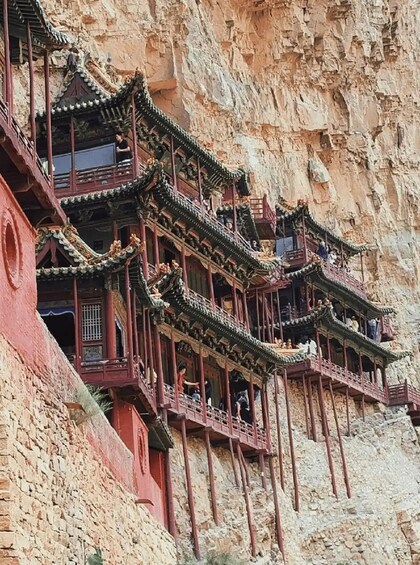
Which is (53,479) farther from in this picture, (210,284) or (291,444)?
(291,444)

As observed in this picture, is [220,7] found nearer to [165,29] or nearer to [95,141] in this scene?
[165,29]

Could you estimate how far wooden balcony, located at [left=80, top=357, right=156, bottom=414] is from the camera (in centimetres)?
2611

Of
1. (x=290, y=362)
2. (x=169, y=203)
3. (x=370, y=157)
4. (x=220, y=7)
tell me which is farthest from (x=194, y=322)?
(x=370, y=157)

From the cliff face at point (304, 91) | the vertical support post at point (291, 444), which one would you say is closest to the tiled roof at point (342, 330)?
the vertical support post at point (291, 444)

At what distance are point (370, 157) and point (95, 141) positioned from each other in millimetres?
25154

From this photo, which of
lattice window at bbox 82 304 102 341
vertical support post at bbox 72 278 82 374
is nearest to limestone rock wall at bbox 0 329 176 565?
vertical support post at bbox 72 278 82 374

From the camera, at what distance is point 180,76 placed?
4738cm

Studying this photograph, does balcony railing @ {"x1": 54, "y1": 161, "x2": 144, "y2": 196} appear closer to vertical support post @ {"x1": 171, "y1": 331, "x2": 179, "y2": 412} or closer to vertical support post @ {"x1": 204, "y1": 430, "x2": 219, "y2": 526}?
vertical support post @ {"x1": 171, "y1": 331, "x2": 179, "y2": 412}

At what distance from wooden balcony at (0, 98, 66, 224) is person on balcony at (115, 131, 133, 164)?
15553 millimetres

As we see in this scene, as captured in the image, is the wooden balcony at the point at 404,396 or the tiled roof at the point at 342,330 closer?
the tiled roof at the point at 342,330

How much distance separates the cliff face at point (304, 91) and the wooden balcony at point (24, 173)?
1048 inches

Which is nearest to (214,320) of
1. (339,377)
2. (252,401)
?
(252,401)

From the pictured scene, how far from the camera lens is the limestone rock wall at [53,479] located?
13.0 metres

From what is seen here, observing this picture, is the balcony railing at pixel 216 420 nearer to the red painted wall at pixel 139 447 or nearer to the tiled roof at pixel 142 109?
the red painted wall at pixel 139 447
